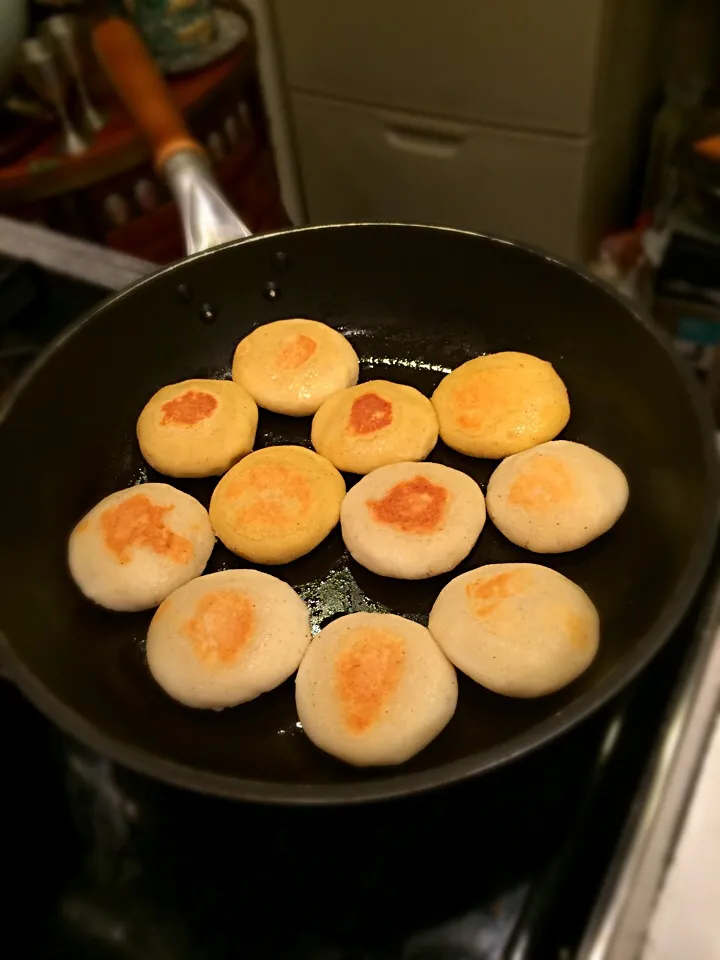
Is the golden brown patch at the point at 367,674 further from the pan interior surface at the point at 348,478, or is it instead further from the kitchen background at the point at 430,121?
the kitchen background at the point at 430,121

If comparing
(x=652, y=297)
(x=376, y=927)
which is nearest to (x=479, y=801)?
(x=376, y=927)

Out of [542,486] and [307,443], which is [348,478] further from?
[542,486]

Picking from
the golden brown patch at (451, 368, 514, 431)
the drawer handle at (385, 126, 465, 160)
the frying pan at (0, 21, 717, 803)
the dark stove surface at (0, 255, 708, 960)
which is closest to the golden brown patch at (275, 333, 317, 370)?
the frying pan at (0, 21, 717, 803)

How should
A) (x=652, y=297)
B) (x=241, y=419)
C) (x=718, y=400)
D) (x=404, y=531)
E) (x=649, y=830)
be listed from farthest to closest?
(x=652, y=297)
(x=718, y=400)
(x=241, y=419)
(x=404, y=531)
(x=649, y=830)

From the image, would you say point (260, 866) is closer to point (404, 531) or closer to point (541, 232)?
point (404, 531)

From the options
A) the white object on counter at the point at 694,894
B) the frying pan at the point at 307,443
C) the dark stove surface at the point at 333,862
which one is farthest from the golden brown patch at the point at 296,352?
the white object on counter at the point at 694,894
